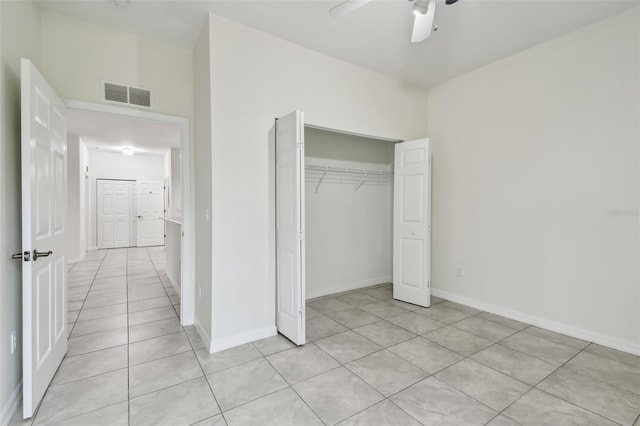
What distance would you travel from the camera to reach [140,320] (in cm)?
336

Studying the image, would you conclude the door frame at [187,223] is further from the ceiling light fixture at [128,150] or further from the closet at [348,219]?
the ceiling light fixture at [128,150]

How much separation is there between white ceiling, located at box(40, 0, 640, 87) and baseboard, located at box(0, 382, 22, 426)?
291 centimetres

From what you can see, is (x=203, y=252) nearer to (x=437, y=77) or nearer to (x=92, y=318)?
(x=92, y=318)

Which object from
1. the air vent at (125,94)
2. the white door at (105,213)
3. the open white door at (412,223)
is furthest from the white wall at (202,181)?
the white door at (105,213)

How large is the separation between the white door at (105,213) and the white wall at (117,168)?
122 millimetres

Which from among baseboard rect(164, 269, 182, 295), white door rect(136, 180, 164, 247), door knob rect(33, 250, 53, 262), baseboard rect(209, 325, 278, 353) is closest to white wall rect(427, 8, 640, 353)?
baseboard rect(209, 325, 278, 353)

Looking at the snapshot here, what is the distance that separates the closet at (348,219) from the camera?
281cm

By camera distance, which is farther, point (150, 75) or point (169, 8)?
point (150, 75)

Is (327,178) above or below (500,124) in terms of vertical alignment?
below

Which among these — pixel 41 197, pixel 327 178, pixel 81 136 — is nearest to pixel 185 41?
pixel 41 197

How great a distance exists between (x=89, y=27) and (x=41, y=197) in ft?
5.79

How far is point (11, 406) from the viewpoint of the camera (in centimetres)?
182

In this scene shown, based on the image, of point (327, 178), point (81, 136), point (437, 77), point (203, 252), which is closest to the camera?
point (203, 252)

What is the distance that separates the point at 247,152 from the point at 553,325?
3578mm
